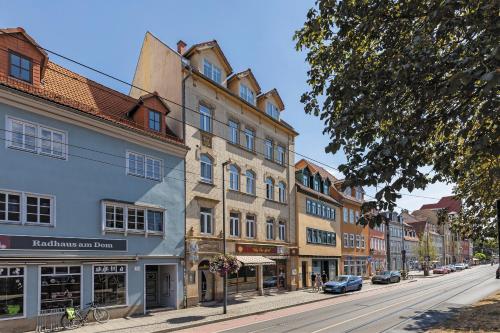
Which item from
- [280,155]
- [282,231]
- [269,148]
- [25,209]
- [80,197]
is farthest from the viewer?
[280,155]

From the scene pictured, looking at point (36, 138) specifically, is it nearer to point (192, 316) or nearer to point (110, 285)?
point (110, 285)

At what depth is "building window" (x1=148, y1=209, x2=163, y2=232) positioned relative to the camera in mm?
23984

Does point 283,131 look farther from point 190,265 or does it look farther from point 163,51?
point 190,265

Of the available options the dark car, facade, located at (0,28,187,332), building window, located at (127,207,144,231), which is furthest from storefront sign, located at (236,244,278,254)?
the dark car

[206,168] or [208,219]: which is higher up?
[206,168]

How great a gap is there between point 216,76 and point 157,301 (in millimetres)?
14399

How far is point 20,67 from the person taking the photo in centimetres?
1927

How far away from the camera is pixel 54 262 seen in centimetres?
1886

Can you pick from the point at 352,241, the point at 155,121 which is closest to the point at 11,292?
the point at 155,121

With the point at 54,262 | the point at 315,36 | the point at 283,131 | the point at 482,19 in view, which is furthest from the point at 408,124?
the point at 283,131

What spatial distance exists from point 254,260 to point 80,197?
13.9 m

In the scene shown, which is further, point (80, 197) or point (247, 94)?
point (247, 94)

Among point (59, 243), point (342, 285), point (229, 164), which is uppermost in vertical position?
point (229, 164)

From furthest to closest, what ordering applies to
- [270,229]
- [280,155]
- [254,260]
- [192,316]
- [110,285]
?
[280,155]
[270,229]
[254,260]
[192,316]
[110,285]
